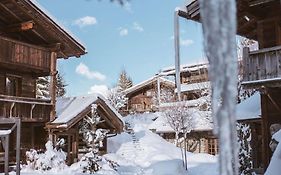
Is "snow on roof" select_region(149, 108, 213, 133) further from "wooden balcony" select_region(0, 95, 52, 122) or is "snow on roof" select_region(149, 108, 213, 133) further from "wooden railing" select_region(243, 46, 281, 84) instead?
"wooden railing" select_region(243, 46, 281, 84)

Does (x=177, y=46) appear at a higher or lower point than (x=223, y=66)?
higher

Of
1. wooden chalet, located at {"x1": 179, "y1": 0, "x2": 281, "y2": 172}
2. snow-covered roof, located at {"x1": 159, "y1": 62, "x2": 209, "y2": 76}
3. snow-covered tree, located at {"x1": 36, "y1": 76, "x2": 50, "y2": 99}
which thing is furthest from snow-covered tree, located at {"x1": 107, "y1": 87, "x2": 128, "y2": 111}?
wooden chalet, located at {"x1": 179, "y1": 0, "x2": 281, "y2": 172}

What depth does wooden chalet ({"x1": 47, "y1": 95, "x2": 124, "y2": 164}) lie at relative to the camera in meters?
19.3

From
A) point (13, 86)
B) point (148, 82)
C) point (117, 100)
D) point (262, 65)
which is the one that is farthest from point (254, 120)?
point (148, 82)

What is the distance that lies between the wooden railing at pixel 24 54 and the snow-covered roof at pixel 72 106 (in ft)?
8.02

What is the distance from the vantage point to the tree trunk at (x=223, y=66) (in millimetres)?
1767

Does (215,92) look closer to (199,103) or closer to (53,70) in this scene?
(53,70)

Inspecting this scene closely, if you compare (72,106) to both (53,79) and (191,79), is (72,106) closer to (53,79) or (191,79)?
(53,79)

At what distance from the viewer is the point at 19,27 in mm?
18781

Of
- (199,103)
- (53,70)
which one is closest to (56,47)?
(53,70)

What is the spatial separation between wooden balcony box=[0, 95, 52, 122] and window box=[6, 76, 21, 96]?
1793 mm

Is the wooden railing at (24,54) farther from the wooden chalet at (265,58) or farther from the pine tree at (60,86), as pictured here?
the pine tree at (60,86)

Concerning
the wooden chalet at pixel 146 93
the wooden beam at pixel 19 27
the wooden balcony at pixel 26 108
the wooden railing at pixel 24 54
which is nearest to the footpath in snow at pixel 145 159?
the wooden balcony at pixel 26 108

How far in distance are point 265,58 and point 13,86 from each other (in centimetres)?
1292
